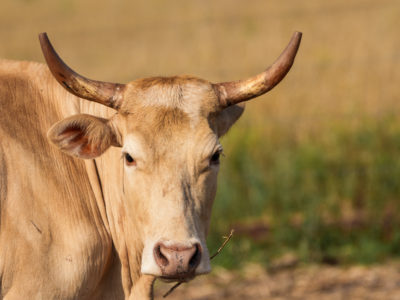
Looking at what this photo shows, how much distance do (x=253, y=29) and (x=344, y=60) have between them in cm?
280

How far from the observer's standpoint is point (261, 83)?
3994 mm

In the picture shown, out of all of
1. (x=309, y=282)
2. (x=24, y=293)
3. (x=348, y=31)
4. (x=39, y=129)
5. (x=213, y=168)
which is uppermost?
(x=348, y=31)

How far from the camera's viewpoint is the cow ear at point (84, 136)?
3848mm

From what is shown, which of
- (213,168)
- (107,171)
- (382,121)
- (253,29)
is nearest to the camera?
(213,168)

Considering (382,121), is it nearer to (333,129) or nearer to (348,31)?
(333,129)

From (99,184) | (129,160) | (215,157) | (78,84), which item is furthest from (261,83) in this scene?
(99,184)

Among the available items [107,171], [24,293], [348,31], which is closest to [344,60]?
[348,31]

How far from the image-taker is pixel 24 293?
3.62 meters

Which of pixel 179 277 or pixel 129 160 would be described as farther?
pixel 129 160

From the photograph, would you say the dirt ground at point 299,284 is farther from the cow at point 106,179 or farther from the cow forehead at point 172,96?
the cow forehead at point 172,96

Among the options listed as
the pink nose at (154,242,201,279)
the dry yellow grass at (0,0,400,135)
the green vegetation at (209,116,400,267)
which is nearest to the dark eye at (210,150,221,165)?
the pink nose at (154,242,201,279)

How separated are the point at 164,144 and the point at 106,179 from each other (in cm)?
64

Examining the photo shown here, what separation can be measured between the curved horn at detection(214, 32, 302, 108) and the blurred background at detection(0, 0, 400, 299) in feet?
10.3

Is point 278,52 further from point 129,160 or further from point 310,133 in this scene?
point 129,160
